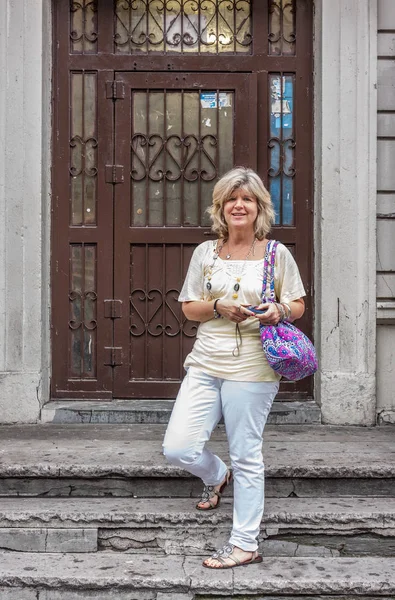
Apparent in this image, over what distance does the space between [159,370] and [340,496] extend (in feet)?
7.07

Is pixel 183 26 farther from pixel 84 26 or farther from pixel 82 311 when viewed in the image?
pixel 82 311

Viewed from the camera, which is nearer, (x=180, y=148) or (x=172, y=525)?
(x=172, y=525)

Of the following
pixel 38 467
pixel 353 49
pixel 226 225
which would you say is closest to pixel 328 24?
pixel 353 49

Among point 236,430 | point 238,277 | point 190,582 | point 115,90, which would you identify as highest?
point 115,90

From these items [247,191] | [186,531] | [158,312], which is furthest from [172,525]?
[158,312]

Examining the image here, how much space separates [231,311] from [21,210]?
299cm

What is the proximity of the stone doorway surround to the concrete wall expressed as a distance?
0.10m

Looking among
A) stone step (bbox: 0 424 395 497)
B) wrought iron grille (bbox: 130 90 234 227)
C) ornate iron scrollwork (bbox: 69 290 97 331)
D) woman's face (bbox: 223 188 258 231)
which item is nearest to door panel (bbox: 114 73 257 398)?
wrought iron grille (bbox: 130 90 234 227)

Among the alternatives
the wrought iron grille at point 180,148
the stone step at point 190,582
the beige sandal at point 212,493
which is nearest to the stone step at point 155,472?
the beige sandal at point 212,493

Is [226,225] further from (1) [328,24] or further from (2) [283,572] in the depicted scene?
(1) [328,24]

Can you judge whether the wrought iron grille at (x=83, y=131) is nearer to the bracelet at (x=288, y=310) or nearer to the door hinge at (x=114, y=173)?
the door hinge at (x=114, y=173)

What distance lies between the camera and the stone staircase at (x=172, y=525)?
13.9 feet

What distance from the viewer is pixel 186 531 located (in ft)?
15.5

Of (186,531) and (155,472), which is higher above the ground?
(155,472)
